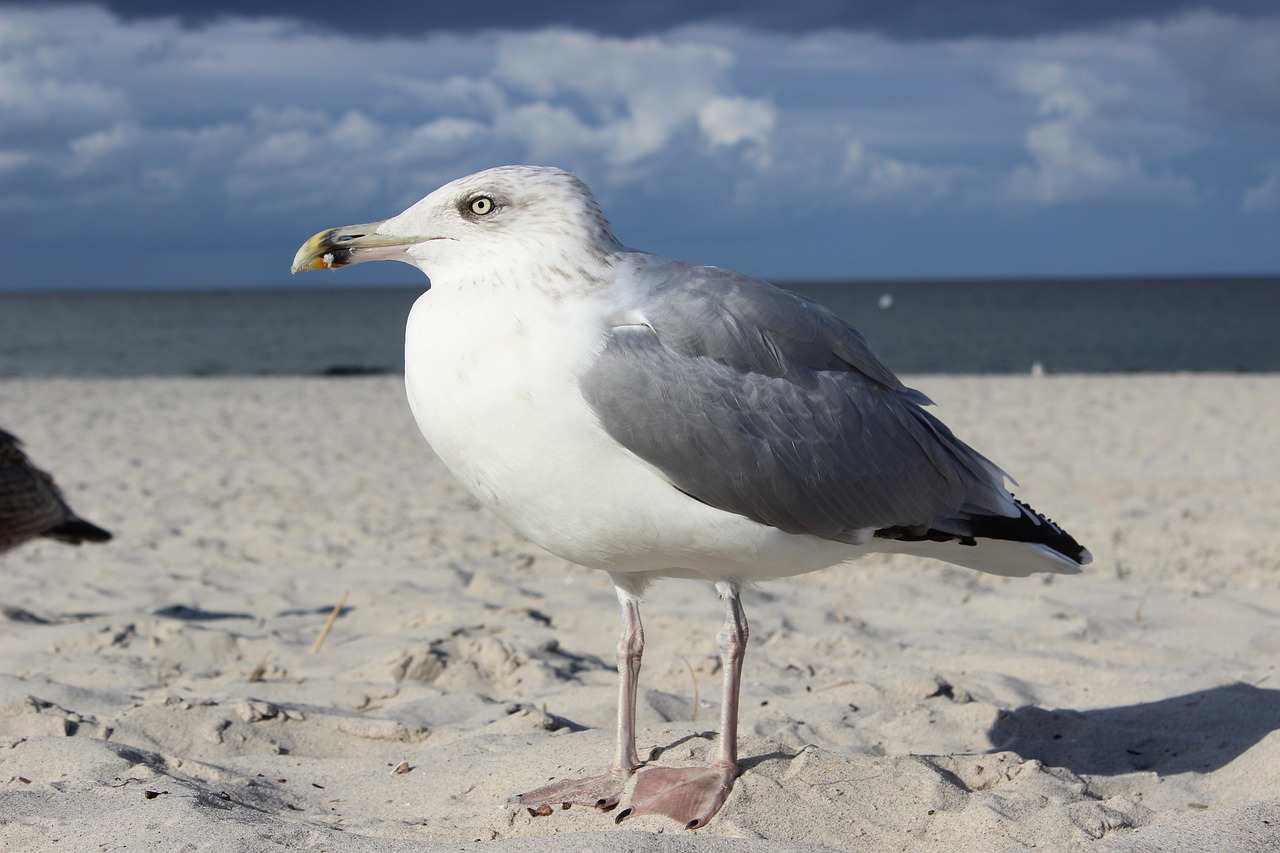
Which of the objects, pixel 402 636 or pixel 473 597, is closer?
pixel 402 636

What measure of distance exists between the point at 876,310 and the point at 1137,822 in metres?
75.9

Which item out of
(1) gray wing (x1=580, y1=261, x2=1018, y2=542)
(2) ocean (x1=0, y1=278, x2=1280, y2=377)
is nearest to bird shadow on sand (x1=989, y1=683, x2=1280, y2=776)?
(1) gray wing (x1=580, y1=261, x2=1018, y2=542)

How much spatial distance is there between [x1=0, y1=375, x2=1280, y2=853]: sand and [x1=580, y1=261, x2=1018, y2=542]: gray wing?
660mm

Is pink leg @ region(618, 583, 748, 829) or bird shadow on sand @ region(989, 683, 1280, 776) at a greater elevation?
pink leg @ region(618, 583, 748, 829)

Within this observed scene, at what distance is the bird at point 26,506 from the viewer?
18.7 ft

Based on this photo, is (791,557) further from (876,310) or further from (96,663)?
(876,310)

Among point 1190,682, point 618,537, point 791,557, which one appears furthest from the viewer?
point 1190,682

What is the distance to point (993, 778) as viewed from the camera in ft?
9.93

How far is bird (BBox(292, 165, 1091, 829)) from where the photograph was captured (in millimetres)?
2557

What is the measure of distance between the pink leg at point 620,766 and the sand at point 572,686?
5cm

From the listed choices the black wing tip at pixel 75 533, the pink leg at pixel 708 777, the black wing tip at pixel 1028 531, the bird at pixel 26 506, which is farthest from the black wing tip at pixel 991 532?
the black wing tip at pixel 75 533

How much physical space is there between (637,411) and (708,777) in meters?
0.91


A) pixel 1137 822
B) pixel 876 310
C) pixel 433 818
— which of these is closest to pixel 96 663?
pixel 433 818

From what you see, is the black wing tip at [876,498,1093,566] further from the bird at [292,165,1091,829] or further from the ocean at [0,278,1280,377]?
the ocean at [0,278,1280,377]
